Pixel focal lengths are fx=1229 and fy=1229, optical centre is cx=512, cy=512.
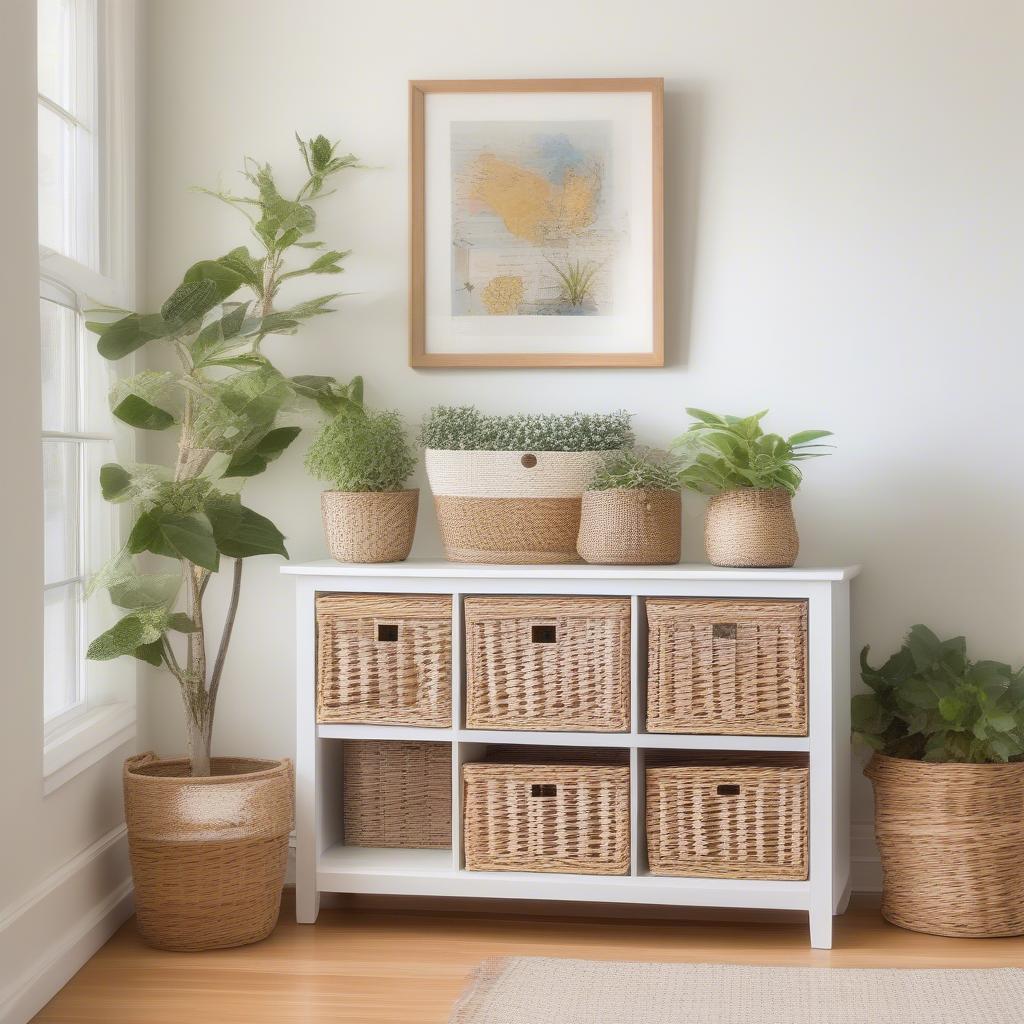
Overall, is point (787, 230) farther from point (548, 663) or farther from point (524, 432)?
point (548, 663)

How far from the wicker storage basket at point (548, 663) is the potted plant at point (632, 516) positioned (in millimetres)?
121

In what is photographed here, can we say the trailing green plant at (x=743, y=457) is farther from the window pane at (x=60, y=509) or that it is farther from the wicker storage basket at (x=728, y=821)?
the window pane at (x=60, y=509)

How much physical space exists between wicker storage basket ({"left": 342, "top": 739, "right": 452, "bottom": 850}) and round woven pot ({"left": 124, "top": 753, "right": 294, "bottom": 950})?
27 centimetres

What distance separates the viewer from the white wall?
2746 millimetres

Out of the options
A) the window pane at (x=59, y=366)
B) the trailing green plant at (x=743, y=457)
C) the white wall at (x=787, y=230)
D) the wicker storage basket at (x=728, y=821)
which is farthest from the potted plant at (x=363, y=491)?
the wicker storage basket at (x=728, y=821)

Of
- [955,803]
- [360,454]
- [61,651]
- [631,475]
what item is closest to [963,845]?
[955,803]

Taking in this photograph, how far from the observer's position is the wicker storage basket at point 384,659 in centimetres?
257

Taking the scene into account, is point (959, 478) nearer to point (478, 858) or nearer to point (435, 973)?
point (478, 858)

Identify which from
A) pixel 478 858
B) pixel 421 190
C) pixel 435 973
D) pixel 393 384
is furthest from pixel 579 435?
pixel 435 973

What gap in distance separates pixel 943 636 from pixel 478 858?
1.15m

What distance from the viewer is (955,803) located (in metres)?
2.47

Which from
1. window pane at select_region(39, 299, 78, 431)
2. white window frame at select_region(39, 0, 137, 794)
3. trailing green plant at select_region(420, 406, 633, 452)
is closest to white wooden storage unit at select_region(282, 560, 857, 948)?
trailing green plant at select_region(420, 406, 633, 452)

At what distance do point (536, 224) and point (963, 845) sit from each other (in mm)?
1627

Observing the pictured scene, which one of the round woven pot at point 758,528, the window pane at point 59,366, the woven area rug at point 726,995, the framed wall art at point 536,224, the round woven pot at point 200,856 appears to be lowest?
the woven area rug at point 726,995
